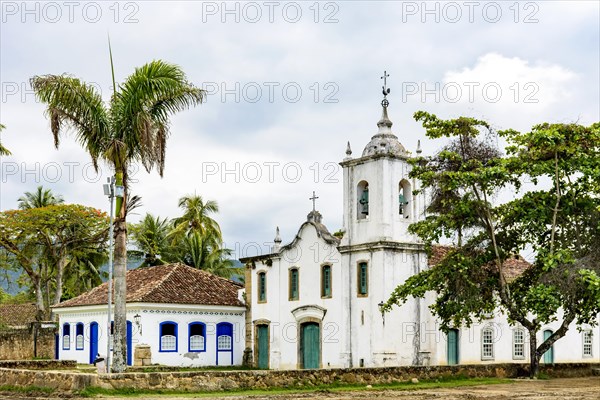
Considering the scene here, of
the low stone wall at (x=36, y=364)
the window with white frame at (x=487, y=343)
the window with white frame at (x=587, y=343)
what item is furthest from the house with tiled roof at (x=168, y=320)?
the window with white frame at (x=587, y=343)

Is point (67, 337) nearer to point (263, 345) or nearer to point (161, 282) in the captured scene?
point (161, 282)

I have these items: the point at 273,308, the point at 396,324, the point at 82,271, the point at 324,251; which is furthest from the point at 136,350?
the point at 82,271

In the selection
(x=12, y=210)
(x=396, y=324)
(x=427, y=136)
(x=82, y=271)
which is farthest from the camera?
(x=82, y=271)

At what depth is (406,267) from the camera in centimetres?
2983

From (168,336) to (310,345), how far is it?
5.73 metres

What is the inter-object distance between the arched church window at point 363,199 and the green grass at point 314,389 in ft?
22.9

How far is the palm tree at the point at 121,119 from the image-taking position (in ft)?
77.0

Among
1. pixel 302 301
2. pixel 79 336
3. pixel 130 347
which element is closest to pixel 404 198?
pixel 302 301

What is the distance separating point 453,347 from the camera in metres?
31.9

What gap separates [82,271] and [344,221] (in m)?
28.4

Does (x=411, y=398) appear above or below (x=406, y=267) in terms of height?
below

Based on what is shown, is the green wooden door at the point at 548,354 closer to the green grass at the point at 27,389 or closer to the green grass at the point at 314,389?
the green grass at the point at 314,389

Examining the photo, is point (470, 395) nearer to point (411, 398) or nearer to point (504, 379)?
point (411, 398)

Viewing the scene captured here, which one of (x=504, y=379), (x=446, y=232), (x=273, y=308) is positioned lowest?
(x=504, y=379)
